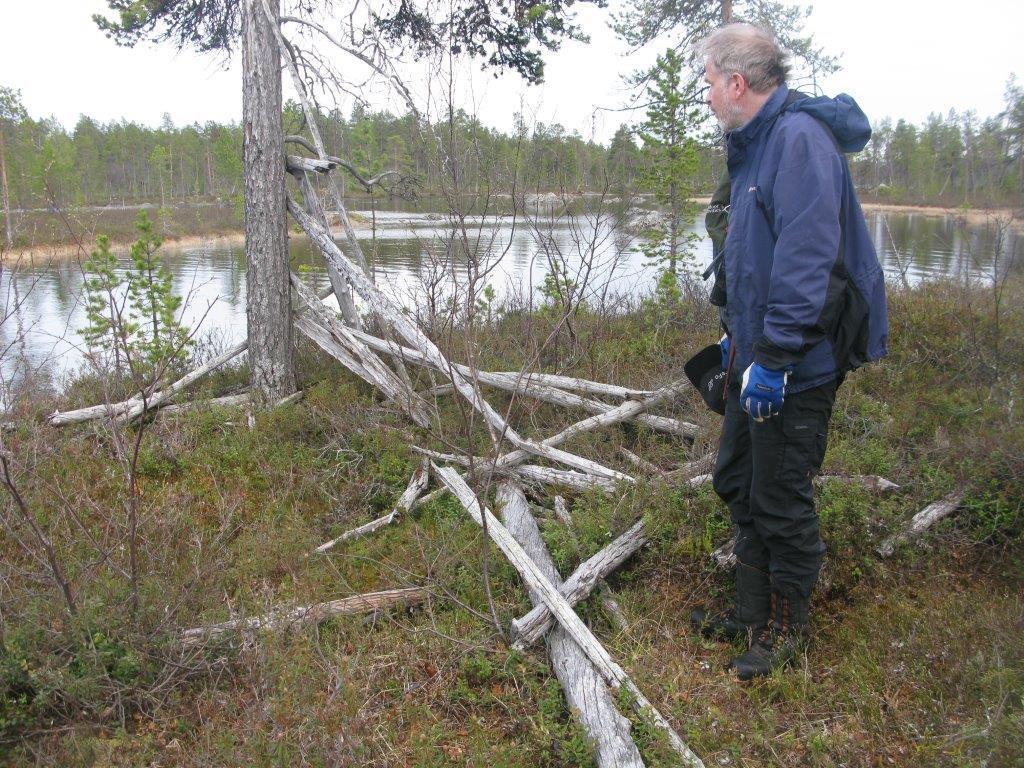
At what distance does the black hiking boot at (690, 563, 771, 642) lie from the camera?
10.4 ft

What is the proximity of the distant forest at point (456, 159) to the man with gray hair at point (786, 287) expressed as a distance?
1829 millimetres

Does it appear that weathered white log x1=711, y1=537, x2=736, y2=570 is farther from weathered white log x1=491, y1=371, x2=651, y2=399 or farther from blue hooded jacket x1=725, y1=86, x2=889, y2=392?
weathered white log x1=491, y1=371, x2=651, y2=399

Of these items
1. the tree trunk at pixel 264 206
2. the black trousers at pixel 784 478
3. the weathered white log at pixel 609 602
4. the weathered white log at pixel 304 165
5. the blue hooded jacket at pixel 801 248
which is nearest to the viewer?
the blue hooded jacket at pixel 801 248

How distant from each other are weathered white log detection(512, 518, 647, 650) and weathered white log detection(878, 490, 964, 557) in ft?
4.19

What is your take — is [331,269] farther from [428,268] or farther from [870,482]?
[870,482]

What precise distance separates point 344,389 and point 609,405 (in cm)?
232

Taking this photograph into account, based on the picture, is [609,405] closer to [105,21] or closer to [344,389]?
[344,389]

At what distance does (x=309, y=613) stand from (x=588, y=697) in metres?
1.45

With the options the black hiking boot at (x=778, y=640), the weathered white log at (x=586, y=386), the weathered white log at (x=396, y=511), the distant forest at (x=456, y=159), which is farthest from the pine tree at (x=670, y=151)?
the black hiking boot at (x=778, y=640)

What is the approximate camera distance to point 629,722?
2.72 metres

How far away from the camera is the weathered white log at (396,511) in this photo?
14.3 feet

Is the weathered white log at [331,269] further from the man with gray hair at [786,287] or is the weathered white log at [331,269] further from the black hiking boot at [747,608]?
the black hiking boot at [747,608]

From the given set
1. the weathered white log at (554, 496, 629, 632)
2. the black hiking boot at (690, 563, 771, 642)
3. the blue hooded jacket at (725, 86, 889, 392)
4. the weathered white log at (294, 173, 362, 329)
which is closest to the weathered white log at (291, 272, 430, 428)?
the weathered white log at (294, 173, 362, 329)

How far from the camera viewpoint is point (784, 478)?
113 inches
